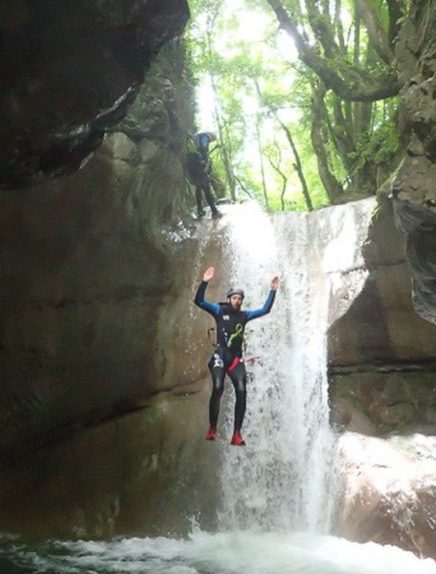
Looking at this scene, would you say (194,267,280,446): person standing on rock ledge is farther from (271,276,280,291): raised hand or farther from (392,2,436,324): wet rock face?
(392,2,436,324): wet rock face

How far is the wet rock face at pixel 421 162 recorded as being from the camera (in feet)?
22.0

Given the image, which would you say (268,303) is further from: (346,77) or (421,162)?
(346,77)

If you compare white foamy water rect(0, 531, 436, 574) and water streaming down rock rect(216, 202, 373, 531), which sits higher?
water streaming down rock rect(216, 202, 373, 531)

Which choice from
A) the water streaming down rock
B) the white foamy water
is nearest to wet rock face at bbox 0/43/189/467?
the water streaming down rock

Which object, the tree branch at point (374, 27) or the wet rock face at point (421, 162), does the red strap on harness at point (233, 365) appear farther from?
the tree branch at point (374, 27)

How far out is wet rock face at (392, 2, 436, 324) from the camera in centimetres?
671

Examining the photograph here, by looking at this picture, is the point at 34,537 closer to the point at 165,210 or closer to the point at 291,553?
the point at 291,553

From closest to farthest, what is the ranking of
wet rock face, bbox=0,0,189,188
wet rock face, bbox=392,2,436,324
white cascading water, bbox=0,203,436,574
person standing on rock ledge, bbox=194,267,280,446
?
wet rock face, bbox=0,0,189,188
wet rock face, bbox=392,2,436,324
white cascading water, bbox=0,203,436,574
person standing on rock ledge, bbox=194,267,280,446

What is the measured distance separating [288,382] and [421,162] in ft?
18.9

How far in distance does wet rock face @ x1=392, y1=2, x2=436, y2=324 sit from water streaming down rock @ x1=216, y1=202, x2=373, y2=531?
137 inches

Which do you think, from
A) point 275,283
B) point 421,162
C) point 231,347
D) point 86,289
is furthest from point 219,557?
point 421,162

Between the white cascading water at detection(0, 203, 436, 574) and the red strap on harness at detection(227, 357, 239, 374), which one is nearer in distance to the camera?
the white cascading water at detection(0, 203, 436, 574)

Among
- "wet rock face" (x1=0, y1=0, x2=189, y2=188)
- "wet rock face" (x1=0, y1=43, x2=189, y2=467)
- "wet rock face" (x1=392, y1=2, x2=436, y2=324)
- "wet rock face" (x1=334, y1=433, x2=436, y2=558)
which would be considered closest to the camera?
"wet rock face" (x1=0, y1=0, x2=189, y2=188)

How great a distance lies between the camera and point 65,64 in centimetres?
559
